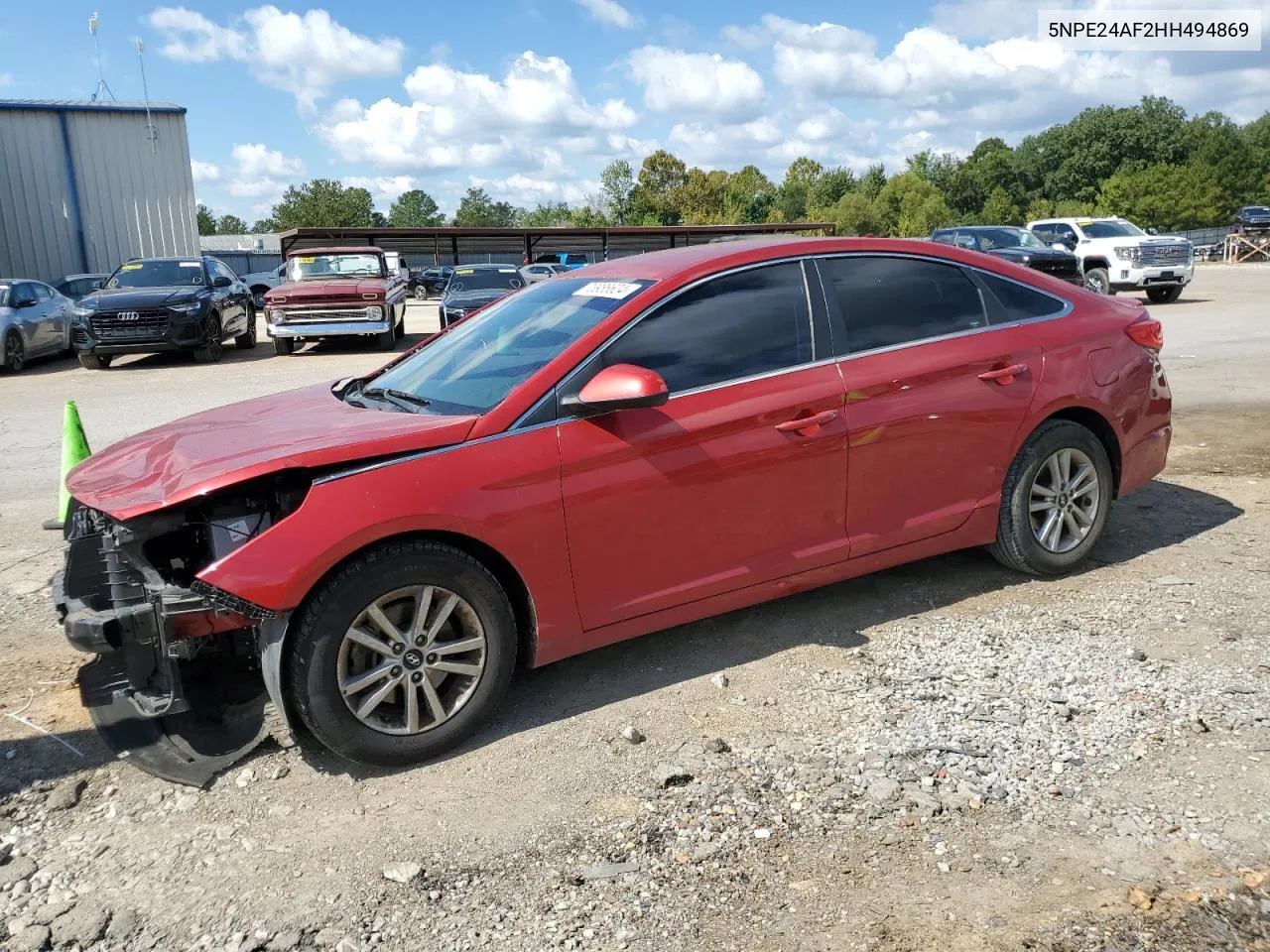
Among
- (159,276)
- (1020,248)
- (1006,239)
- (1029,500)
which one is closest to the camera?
(1029,500)

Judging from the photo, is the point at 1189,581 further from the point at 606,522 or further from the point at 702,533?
the point at 606,522

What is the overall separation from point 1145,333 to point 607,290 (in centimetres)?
286

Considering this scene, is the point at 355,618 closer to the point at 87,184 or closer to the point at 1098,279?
the point at 1098,279

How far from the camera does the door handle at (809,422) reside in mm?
3988

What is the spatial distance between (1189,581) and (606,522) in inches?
122

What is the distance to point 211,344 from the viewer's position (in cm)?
1662

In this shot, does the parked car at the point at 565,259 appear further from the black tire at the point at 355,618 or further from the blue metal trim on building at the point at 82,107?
the black tire at the point at 355,618

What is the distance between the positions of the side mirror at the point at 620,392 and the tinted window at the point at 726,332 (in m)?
0.22

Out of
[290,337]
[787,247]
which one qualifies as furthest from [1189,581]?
[290,337]

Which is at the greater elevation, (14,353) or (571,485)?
(571,485)

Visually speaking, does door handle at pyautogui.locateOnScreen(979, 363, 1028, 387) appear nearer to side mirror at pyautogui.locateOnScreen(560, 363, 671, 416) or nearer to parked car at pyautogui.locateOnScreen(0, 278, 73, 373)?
side mirror at pyautogui.locateOnScreen(560, 363, 671, 416)

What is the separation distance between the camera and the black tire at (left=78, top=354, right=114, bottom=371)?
1606 centimetres

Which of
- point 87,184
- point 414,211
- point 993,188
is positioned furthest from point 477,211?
point 87,184

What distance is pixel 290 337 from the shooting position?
55.9 feet
